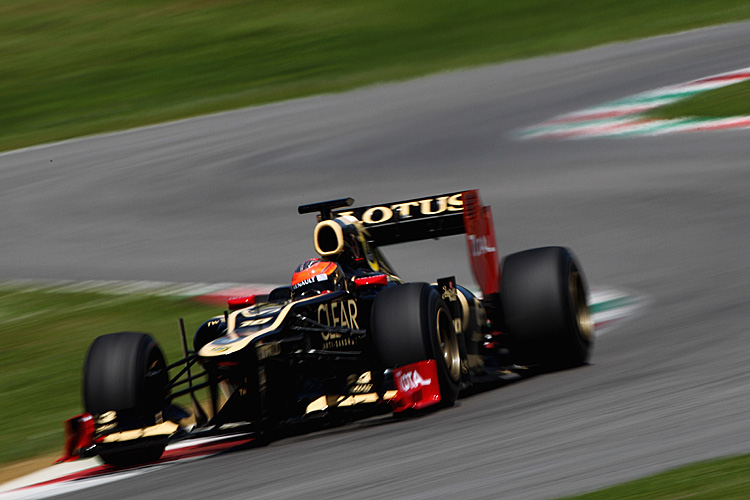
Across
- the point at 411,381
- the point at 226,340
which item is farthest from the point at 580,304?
the point at 226,340

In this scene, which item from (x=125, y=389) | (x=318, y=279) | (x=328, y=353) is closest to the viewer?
(x=125, y=389)

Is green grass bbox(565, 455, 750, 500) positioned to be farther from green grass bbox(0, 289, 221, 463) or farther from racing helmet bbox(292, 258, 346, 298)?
green grass bbox(0, 289, 221, 463)

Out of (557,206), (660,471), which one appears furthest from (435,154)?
(660,471)


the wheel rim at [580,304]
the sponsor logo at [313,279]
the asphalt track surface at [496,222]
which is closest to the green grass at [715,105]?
the asphalt track surface at [496,222]

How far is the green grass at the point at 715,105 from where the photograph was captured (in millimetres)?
19844

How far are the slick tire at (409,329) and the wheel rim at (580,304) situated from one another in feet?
5.50

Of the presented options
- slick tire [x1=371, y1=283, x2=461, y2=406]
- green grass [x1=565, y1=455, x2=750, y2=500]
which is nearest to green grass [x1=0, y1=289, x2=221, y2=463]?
slick tire [x1=371, y1=283, x2=461, y2=406]

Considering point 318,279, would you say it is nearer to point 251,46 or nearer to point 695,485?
point 695,485

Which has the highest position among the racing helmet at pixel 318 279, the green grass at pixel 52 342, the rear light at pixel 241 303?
the racing helmet at pixel 318 279

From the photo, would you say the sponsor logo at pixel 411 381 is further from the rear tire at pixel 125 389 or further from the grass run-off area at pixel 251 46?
the grass run-off area at pixel 251 46

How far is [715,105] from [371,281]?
1314cm

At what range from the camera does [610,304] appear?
11.9 meters

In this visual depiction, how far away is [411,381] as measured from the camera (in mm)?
7766

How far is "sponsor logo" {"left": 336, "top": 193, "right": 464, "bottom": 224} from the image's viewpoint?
32.8 ft
